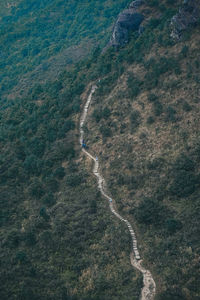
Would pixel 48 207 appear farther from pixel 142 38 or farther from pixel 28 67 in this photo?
pixel 28 67

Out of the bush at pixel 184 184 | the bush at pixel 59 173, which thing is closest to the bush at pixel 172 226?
the bush at pixel 184 184

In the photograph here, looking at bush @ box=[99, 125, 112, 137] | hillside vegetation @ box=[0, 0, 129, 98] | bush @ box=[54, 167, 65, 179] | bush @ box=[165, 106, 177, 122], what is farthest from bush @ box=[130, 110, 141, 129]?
hillside vegetation @ box=[0, 0, 129, 98]

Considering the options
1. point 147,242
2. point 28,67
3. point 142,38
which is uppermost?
point 142,38

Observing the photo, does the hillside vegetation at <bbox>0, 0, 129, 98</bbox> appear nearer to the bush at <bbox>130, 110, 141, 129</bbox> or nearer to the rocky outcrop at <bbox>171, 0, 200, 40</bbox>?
the rocky outcrop at <bbox>171, 0, 200, 40</bbox>

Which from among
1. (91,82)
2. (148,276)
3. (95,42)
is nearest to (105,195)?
(148,276)

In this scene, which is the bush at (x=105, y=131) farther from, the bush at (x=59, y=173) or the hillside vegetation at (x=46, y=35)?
the hillside vegetation at (x=46, y=35)

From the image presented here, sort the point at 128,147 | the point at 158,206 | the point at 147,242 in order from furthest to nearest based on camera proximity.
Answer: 1. the point at 128,147
2. the point at 158,206
3. the point at 147,242

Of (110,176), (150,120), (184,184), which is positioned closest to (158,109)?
(150,120)
